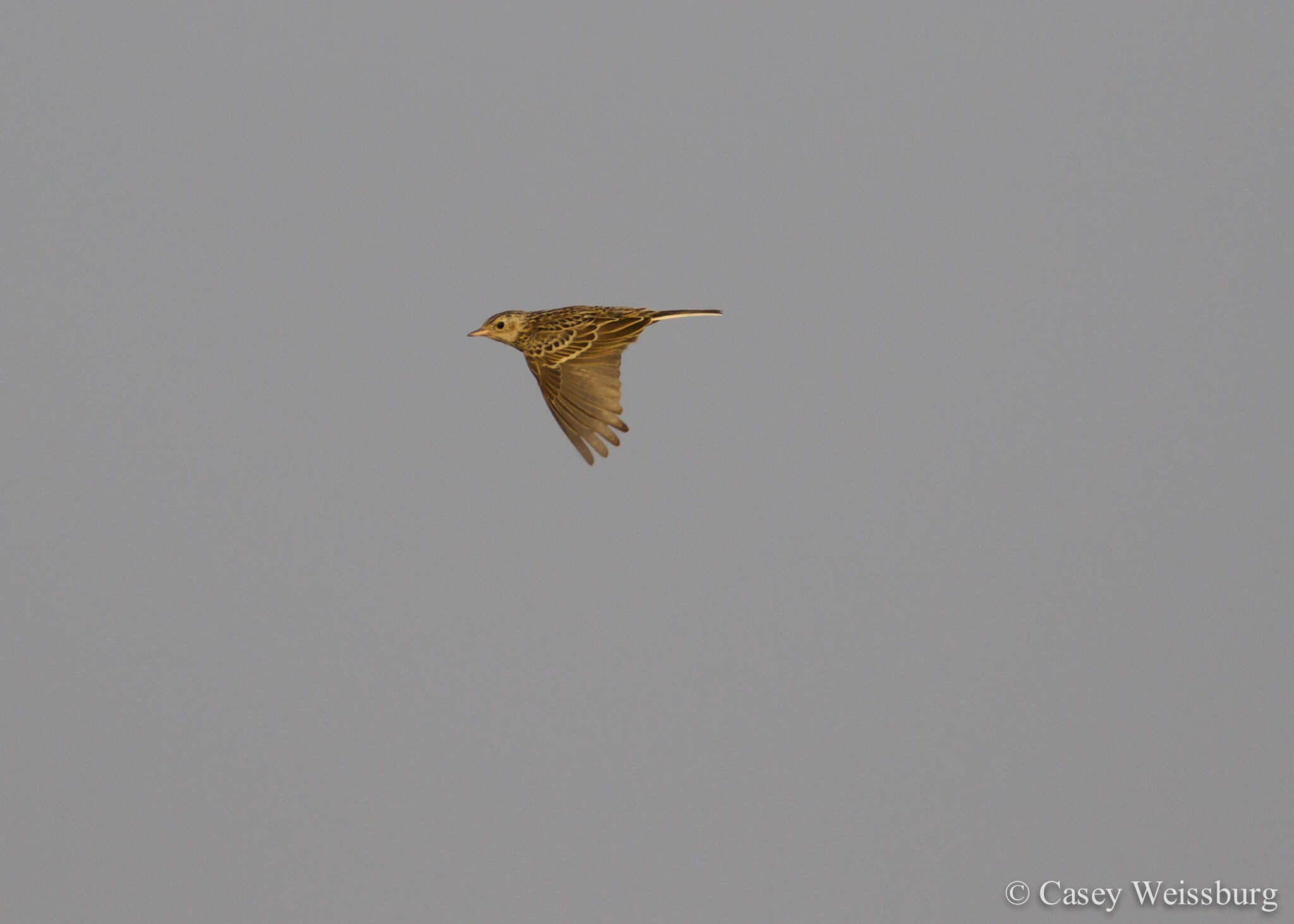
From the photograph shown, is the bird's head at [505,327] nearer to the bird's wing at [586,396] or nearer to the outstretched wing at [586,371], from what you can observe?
the outstretched wing at [586,371]

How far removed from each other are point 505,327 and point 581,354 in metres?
1.24

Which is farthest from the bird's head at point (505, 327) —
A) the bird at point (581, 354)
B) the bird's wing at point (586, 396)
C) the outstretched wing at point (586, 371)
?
the bird's wing at point (586, 396)

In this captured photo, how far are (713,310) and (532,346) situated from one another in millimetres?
1977

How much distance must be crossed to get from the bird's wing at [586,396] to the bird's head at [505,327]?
76 cm

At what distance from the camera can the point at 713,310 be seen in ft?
60.5

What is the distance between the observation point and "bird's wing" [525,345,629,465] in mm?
18000

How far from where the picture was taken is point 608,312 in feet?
63.1

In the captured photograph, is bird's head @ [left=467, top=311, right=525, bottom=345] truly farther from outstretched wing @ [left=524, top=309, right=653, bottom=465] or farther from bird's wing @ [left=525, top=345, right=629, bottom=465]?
bird's wing @ [left=525, top=345, right=629, bottom=465]

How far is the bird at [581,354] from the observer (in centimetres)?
1809

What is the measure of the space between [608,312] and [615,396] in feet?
4.30

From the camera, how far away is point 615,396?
59.8 ft

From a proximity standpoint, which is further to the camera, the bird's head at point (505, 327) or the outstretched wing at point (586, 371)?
the bird's head at point (505, 327)

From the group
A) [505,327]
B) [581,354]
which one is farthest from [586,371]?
[505,327]

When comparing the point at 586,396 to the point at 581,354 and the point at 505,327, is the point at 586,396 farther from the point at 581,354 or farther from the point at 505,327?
the point at 505,327
